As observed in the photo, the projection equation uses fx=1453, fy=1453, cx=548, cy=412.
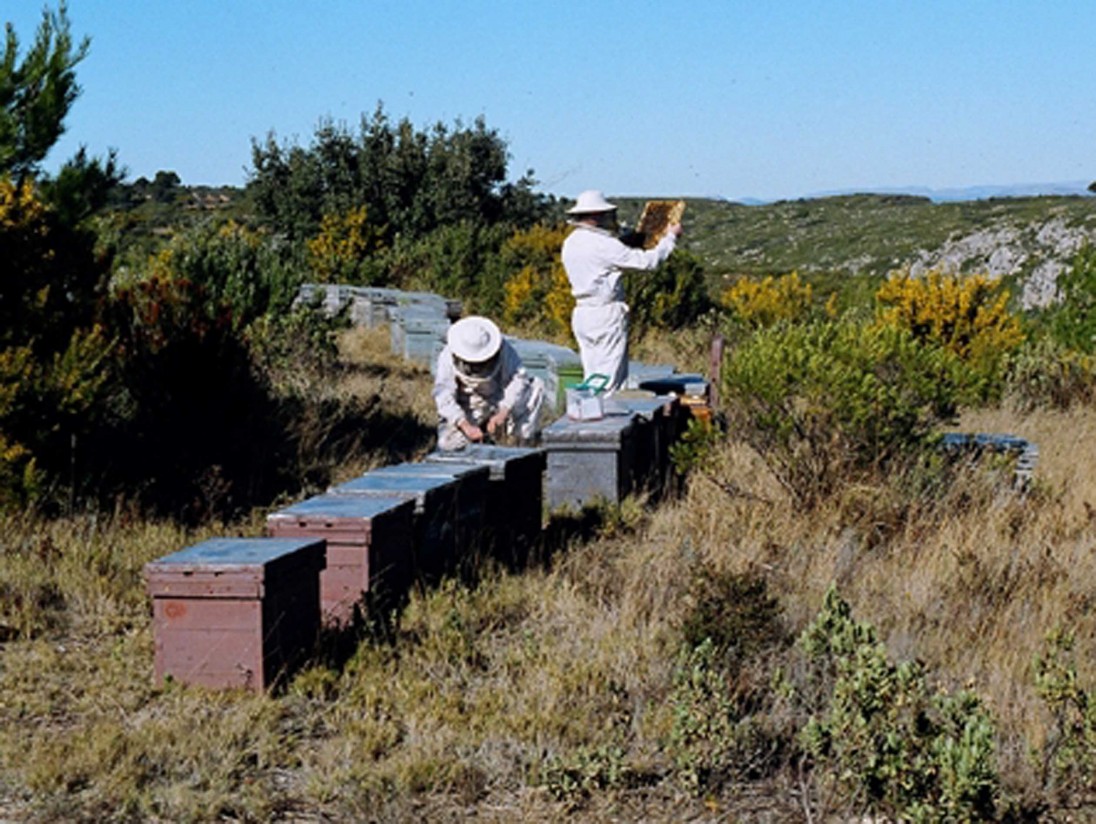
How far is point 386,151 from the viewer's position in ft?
105

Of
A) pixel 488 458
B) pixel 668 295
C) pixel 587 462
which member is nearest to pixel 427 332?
pixel 668 295

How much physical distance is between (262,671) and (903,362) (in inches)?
189

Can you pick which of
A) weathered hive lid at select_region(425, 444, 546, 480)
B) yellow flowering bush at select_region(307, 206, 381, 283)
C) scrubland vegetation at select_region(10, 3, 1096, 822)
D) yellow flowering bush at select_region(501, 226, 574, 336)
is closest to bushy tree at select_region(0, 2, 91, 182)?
scrubland vegetation at select_region(10, 3, 1096, 822)

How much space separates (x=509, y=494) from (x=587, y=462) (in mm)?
1285

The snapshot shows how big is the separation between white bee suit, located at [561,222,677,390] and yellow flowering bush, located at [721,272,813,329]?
30.0 ft

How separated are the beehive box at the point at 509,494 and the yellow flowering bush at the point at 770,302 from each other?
1167cm

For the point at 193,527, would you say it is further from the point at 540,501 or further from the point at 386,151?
the point at 386,151

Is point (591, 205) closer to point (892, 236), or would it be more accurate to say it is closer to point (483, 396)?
point (483, 396)

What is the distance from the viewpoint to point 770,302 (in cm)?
2053

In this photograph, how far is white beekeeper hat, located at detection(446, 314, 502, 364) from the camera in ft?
29.3

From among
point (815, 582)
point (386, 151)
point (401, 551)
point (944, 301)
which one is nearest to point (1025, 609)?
point (815, 582)

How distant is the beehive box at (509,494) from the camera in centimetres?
802

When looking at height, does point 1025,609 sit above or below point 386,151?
below

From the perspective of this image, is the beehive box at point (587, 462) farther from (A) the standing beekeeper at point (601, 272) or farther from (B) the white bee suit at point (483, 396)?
(A) the standing beekeeper at point (601, 272)
